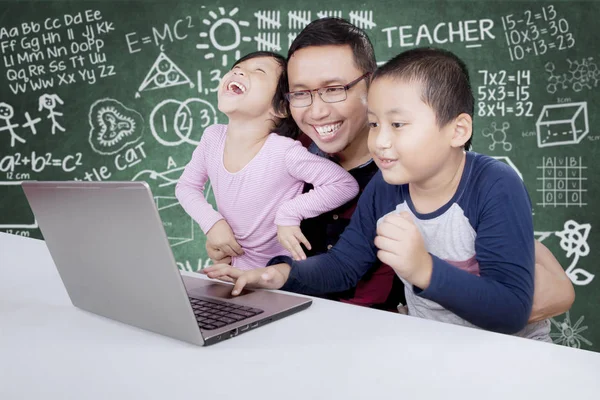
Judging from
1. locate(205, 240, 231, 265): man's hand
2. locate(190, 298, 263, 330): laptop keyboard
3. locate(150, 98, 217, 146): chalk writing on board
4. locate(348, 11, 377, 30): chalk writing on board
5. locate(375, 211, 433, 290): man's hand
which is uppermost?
locate(348, 11, 377, 30): chalk writing on board

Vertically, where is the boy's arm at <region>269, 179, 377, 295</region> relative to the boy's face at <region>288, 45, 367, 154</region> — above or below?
below

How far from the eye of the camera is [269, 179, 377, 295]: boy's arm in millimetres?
1240

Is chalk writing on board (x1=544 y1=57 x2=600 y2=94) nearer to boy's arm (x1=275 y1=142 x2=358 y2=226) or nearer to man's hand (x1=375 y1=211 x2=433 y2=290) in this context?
boy's arm (x1=275 y1=142 x2=358 y2=226)

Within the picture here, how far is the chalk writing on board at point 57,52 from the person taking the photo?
9.91ft

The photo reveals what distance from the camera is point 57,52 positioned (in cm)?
305

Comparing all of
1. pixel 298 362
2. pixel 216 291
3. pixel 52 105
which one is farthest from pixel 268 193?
pixel 52 105

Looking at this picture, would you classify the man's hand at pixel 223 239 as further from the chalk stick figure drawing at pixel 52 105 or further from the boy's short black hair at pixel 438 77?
the chalk stick figure drawing at pixel 52 105

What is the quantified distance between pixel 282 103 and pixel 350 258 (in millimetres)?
482

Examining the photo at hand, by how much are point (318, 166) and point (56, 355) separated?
86cm

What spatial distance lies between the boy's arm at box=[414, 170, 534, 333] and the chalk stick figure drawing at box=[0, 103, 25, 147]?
8.71 feet

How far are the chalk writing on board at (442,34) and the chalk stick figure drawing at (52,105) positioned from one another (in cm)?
167

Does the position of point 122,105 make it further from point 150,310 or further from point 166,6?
point 150,310

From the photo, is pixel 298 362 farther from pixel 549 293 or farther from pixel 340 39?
pixel 340 39

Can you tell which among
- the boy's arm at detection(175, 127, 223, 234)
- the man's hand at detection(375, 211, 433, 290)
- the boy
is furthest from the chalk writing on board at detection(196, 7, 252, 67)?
the man's hand at detection(375, 211, 433, 290)
